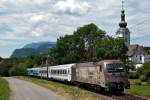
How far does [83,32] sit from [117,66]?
296 feet

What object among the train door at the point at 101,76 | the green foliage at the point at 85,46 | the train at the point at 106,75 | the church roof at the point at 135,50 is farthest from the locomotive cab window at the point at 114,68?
the church roof at the point at 135,50

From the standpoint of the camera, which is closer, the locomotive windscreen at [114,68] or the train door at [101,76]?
the locomotive windscreen at [114,68]

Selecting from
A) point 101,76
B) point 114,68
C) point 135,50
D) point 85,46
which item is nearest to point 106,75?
point 114,68

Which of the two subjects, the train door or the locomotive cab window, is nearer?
the locomotive cab window

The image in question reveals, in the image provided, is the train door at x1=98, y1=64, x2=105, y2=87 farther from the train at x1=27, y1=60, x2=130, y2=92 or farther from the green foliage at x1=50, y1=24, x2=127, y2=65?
the green foliage at x1=50, y1=24, x2=127, y2=65

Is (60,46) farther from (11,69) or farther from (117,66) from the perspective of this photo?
A: (117,66)

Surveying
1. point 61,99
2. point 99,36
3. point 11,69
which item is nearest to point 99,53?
point 99,36

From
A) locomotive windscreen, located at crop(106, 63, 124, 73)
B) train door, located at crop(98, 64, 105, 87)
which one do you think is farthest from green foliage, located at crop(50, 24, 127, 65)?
locomotive windscreen, located at crop(106, 63, 124, 73)

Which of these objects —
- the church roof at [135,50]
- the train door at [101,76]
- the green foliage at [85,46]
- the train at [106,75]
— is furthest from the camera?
the church roof at [135,50]

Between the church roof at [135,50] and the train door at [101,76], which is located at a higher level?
the church roof at [135,50]

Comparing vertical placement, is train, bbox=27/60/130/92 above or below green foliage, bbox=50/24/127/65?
below

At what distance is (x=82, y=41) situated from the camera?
130625mm

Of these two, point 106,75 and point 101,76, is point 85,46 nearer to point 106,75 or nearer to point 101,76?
point 101,76

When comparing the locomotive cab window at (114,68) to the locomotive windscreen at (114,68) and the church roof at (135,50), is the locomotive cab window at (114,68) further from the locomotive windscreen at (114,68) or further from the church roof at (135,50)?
the church roof at (135,50)
